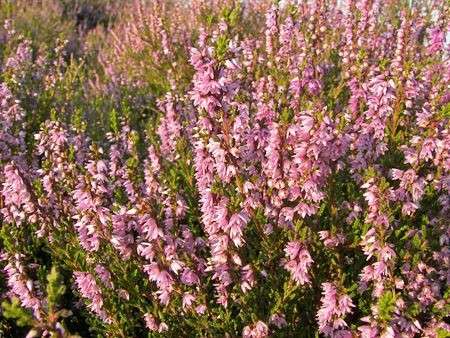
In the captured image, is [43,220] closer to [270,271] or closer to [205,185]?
[205,185]

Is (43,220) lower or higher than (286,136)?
lower

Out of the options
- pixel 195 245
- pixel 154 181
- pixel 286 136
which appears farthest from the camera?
pixel 154 181

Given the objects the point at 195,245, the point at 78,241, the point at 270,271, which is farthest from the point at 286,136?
the point at 78,241

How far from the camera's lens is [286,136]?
3232 mm

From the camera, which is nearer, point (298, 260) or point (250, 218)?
point (298, 260)

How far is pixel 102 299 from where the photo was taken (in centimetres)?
350

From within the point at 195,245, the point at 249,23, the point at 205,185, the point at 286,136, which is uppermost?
the point at 286,136

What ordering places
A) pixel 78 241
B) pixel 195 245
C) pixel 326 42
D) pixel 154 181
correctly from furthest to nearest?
pixel 326 42 < pixel 78 241 < pixel 154 181 < pixel 195 245

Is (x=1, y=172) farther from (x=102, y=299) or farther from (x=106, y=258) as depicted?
(x=102, y=299)

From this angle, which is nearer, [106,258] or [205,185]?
[205,185]

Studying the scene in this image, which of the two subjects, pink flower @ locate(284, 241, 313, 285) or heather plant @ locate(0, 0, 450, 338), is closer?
heather plant @ locate(0, 0, 450, 338)

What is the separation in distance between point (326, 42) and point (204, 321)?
174 inches

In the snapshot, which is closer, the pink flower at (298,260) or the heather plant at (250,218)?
the heather plant at (250,218)

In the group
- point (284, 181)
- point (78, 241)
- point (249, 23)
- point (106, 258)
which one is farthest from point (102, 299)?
point (249, 23)
